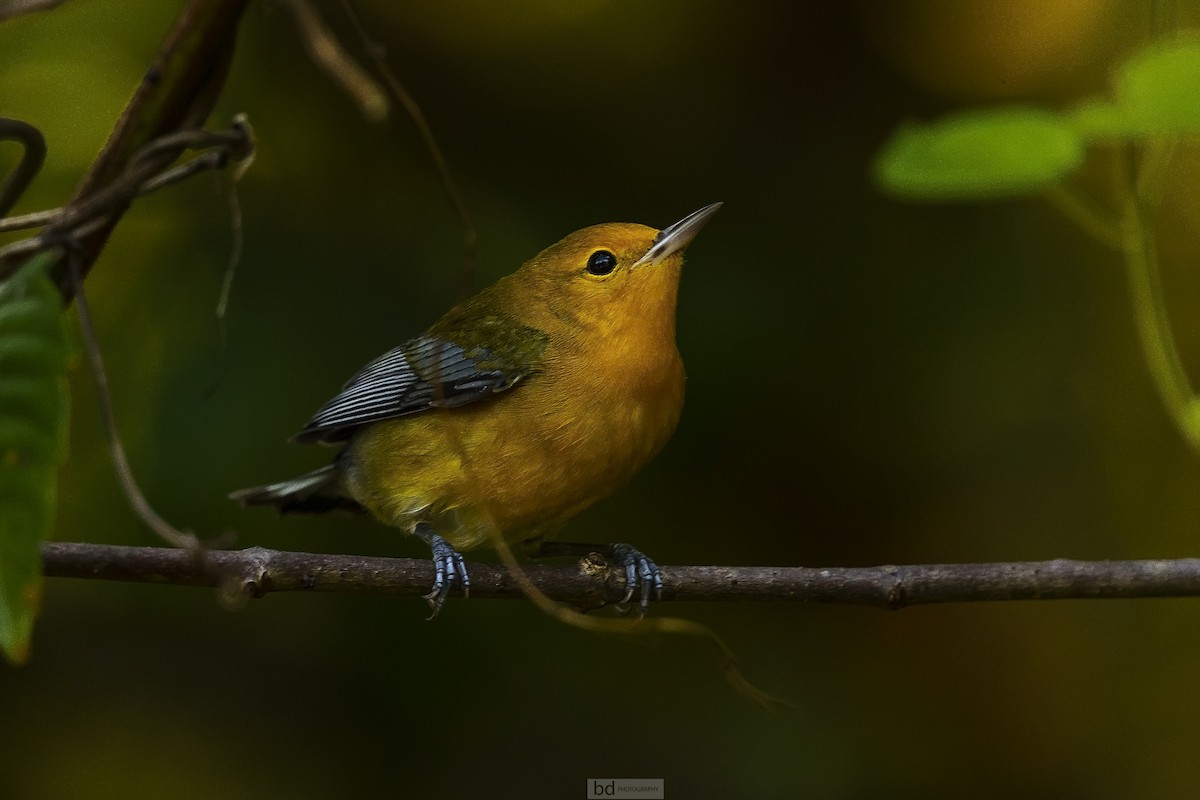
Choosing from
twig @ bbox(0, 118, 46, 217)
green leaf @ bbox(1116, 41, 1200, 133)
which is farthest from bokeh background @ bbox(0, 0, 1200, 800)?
green leaf @ bbox(1116, 41, 1200, 133)

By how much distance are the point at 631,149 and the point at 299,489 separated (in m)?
2.10

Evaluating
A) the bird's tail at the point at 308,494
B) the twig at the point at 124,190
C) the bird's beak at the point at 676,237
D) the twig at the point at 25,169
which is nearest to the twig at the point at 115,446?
the twig at the point at 124,190

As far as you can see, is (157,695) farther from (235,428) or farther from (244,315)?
(244,315)

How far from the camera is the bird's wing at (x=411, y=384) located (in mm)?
3590

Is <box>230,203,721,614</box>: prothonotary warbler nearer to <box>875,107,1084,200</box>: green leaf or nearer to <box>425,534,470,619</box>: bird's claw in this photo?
<box>425,534,470,619</box>: bird's claw

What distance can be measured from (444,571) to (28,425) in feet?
5.08

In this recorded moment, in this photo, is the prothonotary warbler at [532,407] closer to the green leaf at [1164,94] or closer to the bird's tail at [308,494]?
the bird's tail at [308,494]

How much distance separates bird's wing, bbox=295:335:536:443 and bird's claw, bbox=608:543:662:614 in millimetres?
634

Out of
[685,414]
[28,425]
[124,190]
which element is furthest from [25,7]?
[685,414]

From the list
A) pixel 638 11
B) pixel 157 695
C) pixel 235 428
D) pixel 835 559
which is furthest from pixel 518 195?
pixel 157 695

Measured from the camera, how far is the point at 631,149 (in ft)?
16.8

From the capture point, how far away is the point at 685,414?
462 centimetres

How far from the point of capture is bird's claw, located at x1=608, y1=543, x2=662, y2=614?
3.00 meters

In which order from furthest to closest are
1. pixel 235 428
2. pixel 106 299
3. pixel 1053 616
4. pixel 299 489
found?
pixel 1053 616 < pixel 106 299 < pixel 235 428 < pixel 299 489
